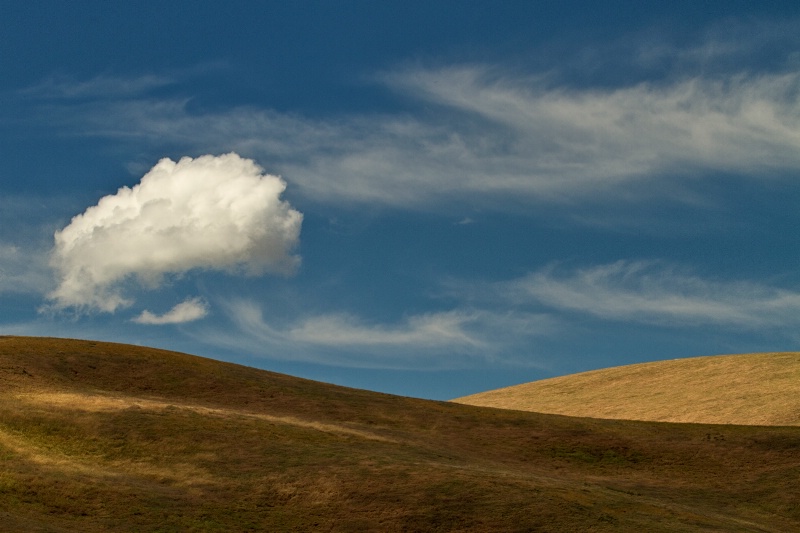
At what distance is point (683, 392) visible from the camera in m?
80.1

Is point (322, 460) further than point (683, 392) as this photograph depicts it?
No

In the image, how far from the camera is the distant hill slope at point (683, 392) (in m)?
68.5

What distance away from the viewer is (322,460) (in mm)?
36219

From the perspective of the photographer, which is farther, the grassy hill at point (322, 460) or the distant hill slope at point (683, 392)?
the distant hill slope at point (683, 392)

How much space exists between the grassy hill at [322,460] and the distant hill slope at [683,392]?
19992 millimetres

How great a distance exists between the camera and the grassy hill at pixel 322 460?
102 feet

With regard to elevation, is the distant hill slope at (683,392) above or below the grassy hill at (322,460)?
above

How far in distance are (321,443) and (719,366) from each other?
59469 millimetres

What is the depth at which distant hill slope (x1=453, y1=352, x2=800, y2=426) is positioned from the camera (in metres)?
68.5

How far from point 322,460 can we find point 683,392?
5319 centimetres

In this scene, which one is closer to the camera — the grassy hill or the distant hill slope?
the grassy hill

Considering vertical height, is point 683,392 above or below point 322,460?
above

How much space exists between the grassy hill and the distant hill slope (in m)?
20.0

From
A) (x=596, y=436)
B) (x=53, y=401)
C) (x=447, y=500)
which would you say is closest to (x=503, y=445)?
(x=596, y=436)
